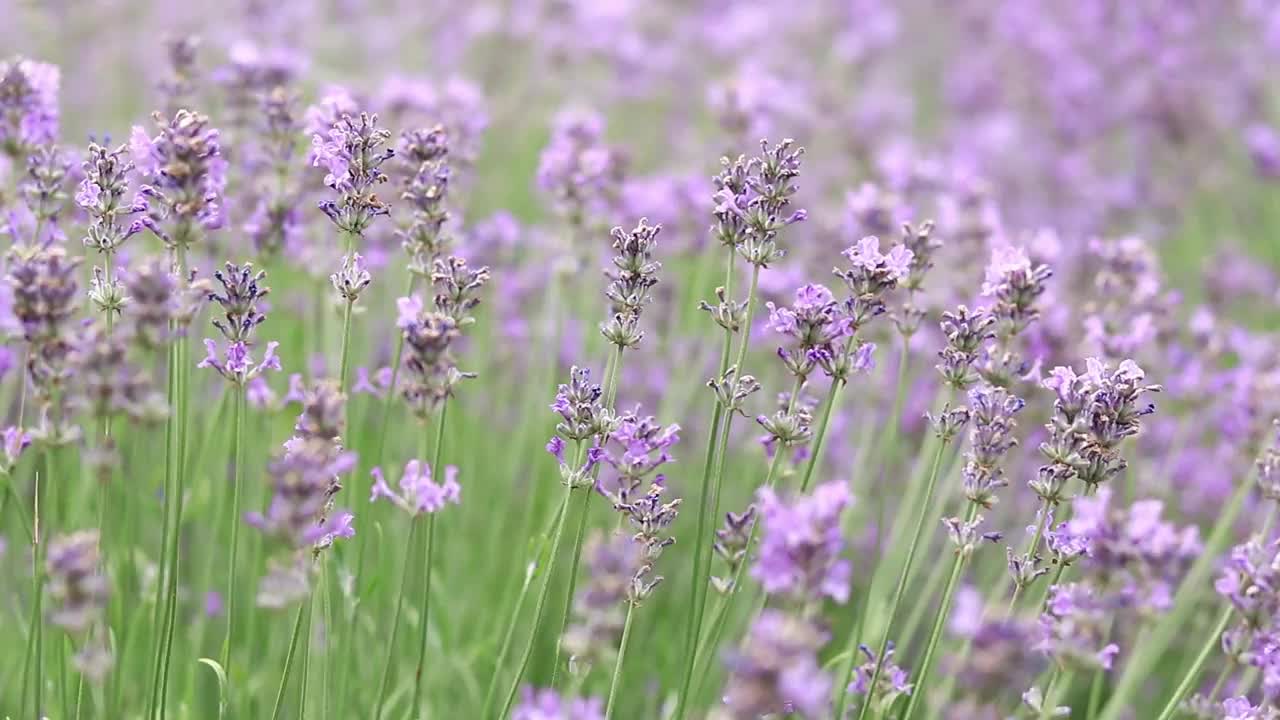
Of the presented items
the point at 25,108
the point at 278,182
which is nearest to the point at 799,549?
the point at 25,108

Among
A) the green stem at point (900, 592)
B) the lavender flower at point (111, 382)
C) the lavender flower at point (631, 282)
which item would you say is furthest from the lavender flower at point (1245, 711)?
the lavender flower at point (111, 382)

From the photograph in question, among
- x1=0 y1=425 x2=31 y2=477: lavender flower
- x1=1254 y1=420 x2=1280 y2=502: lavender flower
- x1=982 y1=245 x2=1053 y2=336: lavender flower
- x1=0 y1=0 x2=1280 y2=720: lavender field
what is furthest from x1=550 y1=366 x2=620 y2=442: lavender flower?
x1=1254 y1=420 x2=1280 y2=502: lavender flower

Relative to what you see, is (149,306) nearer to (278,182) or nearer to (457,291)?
(457,291)

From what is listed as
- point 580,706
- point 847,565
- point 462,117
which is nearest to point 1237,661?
point 847,565

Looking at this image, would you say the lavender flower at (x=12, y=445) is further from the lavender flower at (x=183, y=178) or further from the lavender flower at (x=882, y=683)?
the lavender flower at (x=882, y=683)

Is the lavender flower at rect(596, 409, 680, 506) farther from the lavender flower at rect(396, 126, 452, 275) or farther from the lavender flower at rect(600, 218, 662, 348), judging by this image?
the lavender flower at rect(396, 126, 452, 275)

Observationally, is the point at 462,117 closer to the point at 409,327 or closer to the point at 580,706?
the point at 409,327

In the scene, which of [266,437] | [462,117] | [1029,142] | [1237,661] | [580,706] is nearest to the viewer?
[580,706]
